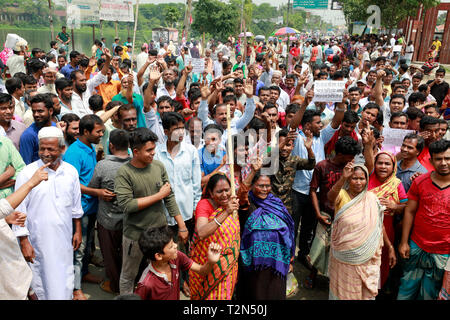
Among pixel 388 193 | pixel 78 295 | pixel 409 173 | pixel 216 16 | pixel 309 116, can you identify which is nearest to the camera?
pixel 388 193

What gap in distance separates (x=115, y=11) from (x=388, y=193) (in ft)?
26.8

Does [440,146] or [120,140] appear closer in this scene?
[440,146]

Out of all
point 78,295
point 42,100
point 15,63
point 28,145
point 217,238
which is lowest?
point 78,295

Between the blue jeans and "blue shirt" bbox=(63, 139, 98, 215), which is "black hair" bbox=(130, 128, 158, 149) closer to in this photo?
"blue shirt" bbox=(63, 139, 98, 215)

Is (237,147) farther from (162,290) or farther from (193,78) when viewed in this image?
(193,78)

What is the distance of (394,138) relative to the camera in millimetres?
3883

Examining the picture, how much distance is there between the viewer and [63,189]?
3.01 m

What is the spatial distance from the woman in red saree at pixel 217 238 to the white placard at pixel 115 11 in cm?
729

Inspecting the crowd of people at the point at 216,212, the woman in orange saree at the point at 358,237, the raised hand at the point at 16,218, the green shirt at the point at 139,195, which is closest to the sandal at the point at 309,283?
the crowd of people at the point at 216,212

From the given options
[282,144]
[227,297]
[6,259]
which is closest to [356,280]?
[227,297]

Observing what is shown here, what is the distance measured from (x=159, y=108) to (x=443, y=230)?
353cm

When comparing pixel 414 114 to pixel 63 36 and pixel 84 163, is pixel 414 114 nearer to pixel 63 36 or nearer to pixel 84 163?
pixel 84 163

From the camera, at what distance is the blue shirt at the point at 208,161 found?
4012 mm

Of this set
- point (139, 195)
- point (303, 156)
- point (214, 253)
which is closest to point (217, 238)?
point (214, 253)
